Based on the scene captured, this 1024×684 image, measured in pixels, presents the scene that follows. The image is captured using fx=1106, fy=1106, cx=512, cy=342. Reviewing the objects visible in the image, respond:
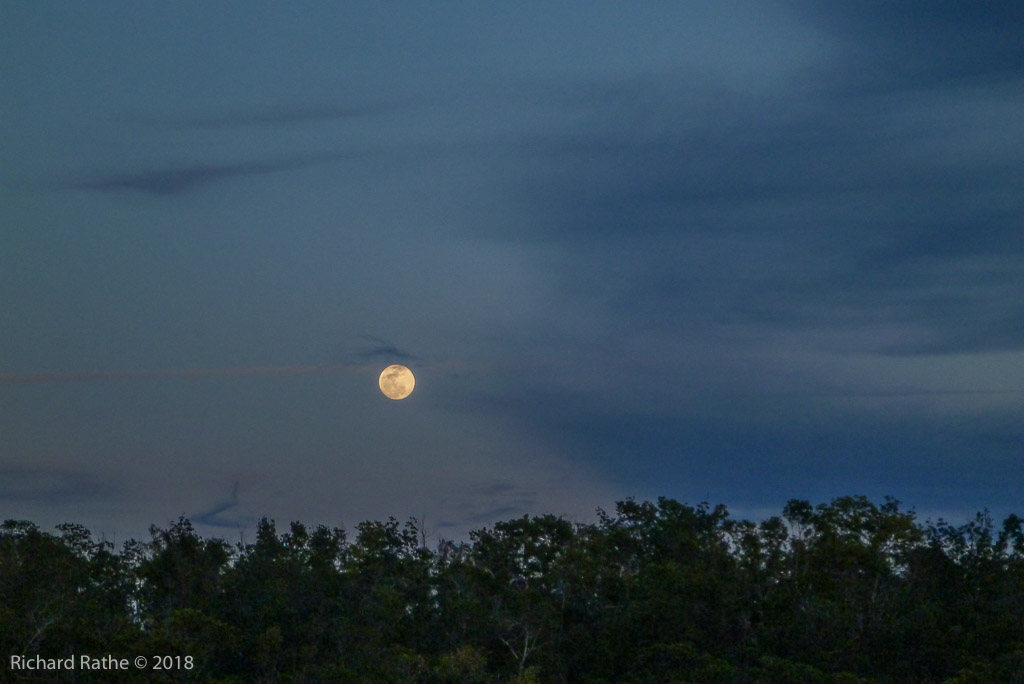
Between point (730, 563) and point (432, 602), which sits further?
point (730, 563)

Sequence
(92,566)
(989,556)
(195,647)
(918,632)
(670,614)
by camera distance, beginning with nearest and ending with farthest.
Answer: (195,647)
(918,632)
(670,614)
(989,556)
(92,566)

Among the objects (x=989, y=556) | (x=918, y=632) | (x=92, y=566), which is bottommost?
(x=918, y=632)

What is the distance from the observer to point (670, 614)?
153ft

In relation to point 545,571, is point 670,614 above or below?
below

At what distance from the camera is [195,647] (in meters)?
37.9

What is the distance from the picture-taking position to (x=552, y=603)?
49.3 meters

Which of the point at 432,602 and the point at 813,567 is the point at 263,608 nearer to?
the point at 432,602

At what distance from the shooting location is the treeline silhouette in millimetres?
38625

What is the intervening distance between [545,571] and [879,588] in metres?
16.4

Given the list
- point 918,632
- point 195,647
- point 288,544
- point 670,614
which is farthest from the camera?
point 288,544

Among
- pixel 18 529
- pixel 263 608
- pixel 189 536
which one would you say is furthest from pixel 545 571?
pixel 18 529

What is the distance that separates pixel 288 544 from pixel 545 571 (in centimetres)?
1646

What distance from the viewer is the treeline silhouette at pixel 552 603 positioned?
38625 mm

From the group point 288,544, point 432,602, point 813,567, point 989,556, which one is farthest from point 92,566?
point 989,556
